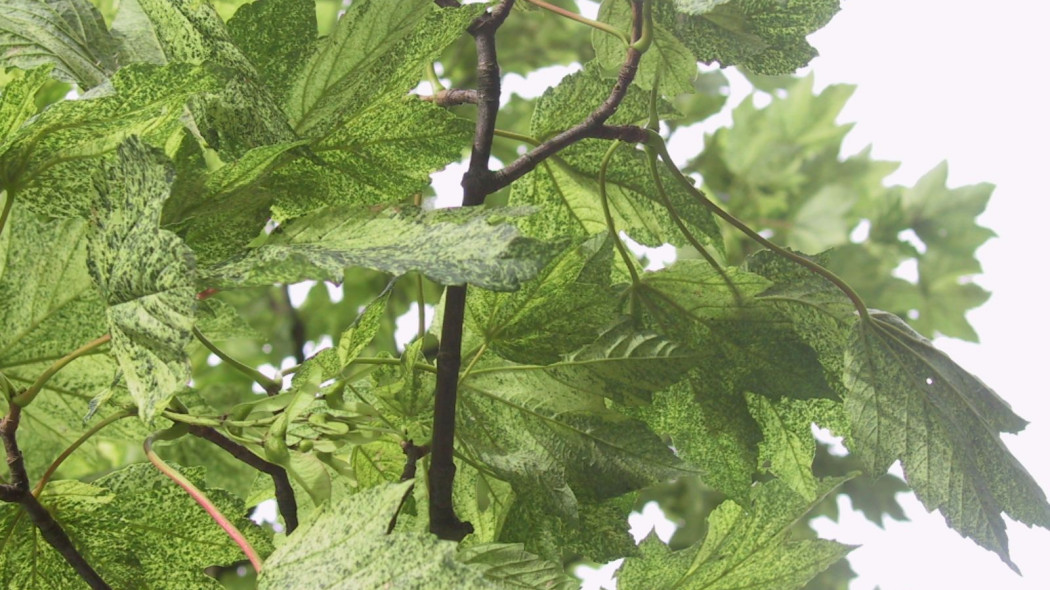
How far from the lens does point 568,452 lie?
0.38 metres

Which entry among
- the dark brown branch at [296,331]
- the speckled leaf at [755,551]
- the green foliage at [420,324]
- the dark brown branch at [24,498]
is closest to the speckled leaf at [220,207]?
the green foliage at [420,324]

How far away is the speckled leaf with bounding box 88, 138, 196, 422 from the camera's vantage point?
0.25 m

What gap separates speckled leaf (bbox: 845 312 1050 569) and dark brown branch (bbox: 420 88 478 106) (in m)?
0.18

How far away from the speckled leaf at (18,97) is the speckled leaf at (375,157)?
0.26ft

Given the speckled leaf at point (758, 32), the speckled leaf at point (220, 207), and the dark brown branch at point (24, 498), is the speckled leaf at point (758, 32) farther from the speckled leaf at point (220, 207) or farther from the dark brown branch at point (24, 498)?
the dark brown branch at point (24, 498)

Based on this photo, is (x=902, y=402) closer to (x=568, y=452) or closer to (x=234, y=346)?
(x=568, y=452)

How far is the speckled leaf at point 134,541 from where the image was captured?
373 millimetres

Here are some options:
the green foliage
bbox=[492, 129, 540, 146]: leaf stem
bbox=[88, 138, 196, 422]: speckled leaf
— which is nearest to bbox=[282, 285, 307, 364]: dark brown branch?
the green foliage

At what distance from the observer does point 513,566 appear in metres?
0.32

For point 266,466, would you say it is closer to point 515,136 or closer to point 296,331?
point 515,136

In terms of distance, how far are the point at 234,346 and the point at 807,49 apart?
1.07 metres

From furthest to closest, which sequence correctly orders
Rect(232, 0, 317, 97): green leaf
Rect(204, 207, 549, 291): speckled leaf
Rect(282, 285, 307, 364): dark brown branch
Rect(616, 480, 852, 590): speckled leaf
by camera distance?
Rect(282, 285, 307, 364): dark brown branch < Rect(616, 480, 852, 590): speckled leaf < Rect(232, 0, 317, 97): green leaf < Rect(204, 207, 549, 291): speckled leaf

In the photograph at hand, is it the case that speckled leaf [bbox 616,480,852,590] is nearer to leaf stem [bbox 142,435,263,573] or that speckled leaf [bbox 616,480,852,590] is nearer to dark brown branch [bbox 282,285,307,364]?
leaf stem [bbox 142,435,263,573]

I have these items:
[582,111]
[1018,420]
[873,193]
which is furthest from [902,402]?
[873,193]
